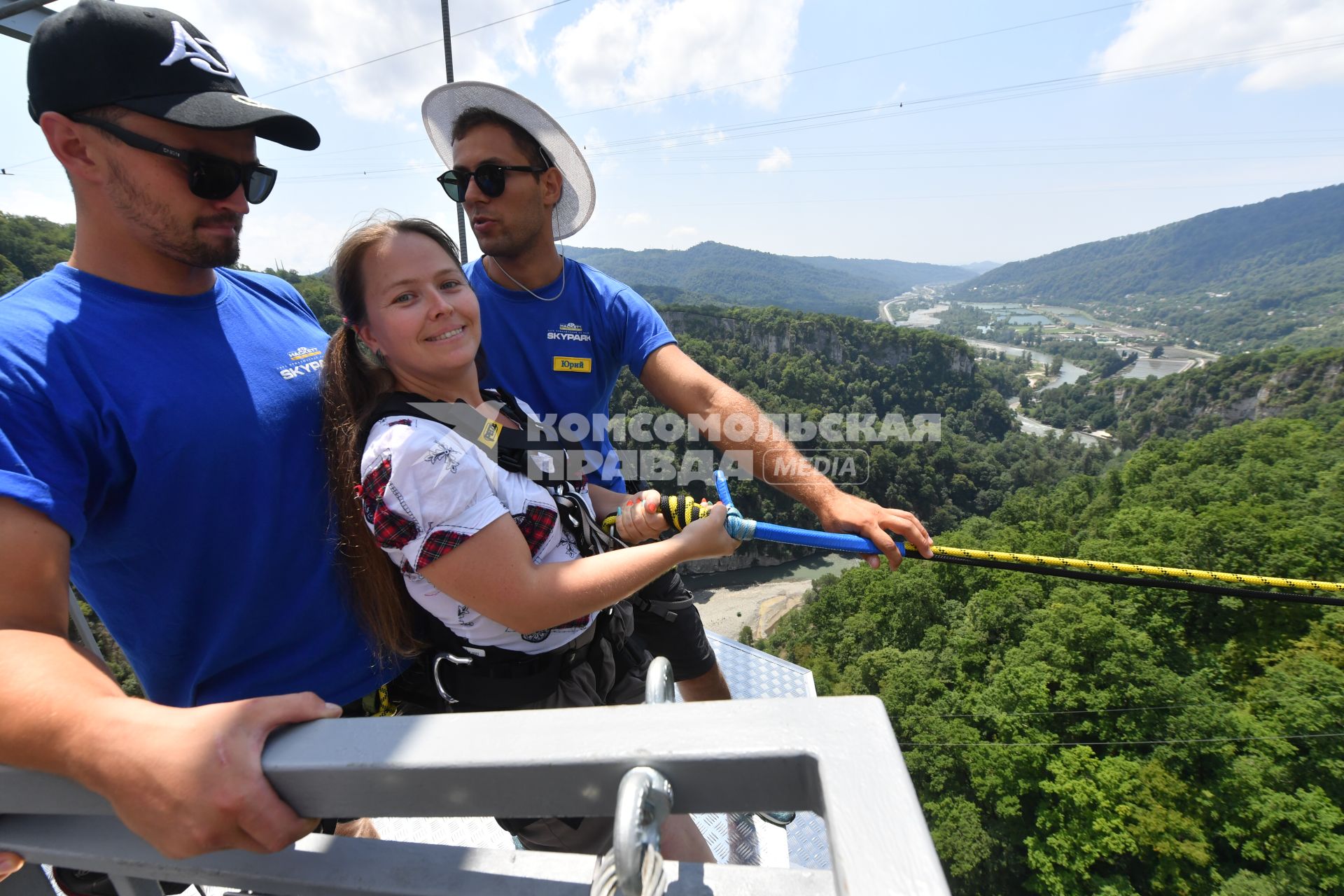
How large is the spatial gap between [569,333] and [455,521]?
1585 mm

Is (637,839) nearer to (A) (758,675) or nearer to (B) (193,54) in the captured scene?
(B) (193,54)

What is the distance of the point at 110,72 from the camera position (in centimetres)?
155

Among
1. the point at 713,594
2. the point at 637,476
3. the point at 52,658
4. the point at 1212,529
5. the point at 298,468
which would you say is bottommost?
the point at 713,594

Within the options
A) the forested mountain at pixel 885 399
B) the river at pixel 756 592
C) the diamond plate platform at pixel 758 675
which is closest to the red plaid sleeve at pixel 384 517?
the diamond plate platform at pixel 758 675

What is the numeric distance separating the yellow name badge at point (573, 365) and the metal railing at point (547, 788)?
209 cm

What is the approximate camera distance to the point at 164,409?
152 cm

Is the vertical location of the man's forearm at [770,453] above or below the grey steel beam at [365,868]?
above

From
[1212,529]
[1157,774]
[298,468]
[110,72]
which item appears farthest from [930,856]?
[1212,529]

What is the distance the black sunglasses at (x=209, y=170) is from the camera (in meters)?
1.58

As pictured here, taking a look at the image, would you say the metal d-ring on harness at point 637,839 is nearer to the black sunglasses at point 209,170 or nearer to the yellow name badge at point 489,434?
the yellow name badge at point 489,434

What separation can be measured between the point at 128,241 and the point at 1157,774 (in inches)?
922

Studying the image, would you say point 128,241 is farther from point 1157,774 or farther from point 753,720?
point 1157,774

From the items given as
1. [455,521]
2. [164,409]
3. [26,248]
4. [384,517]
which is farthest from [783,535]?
[26,248]

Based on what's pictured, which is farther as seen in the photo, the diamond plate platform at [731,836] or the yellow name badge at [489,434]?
the diamond plate platform at [731,836]
